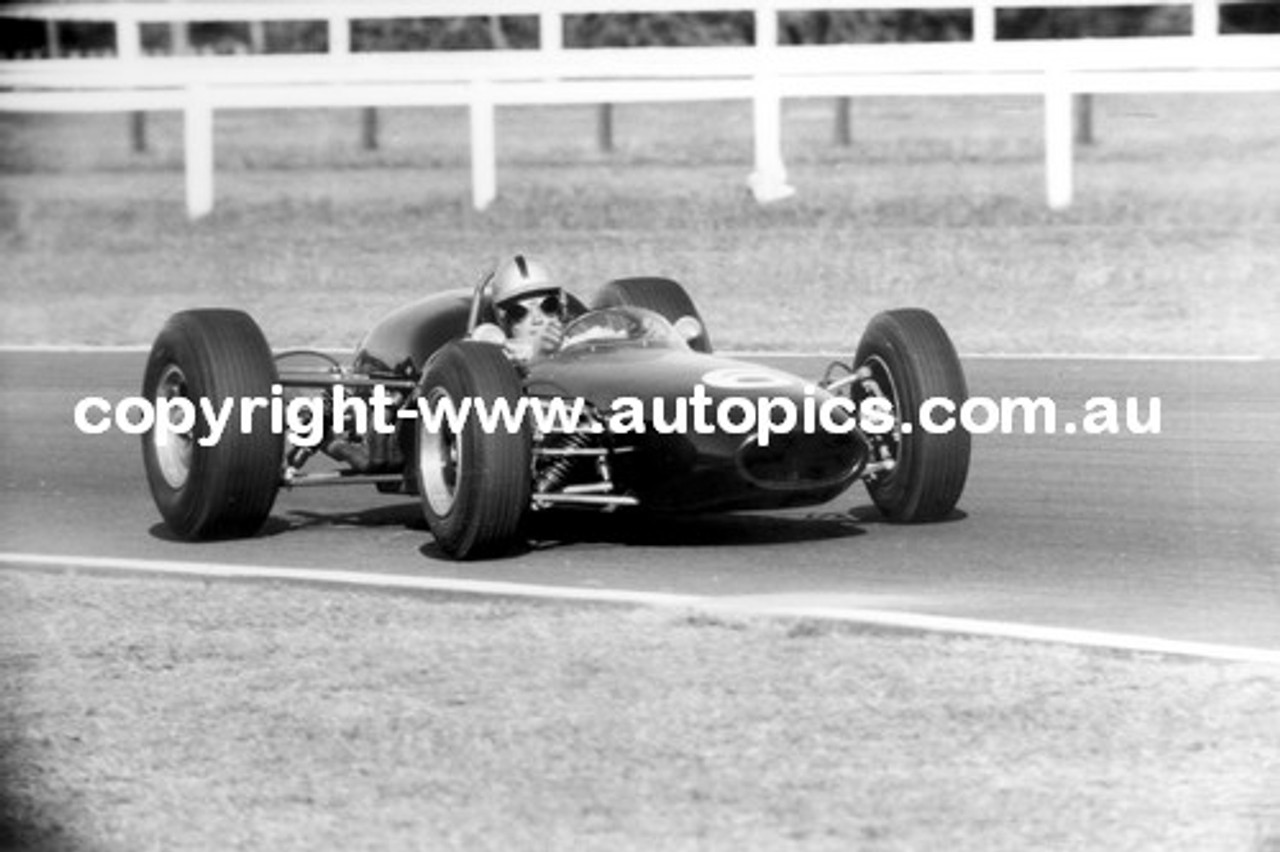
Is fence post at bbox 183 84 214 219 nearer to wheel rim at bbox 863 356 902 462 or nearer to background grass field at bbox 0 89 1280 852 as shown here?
background grass field at bbox 0 89 1280 852

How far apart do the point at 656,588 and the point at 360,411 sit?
71.3 inches

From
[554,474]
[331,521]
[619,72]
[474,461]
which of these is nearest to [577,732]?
[474,461]

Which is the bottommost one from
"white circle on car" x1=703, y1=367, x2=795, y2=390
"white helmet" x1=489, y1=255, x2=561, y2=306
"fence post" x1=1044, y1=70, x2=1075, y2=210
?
"white circle on car" x1=703, y1=367, x2=795, y2=390

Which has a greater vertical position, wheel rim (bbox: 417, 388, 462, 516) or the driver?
the driver

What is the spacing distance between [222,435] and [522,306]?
1.21 m

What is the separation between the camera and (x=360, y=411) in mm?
10039

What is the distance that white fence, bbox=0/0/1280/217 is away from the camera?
19359 millimetres

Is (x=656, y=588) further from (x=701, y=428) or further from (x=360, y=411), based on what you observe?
(x=360, y=411)

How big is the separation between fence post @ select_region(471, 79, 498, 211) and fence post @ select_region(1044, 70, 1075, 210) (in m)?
3.82

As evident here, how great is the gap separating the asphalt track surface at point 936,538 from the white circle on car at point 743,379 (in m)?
0.55

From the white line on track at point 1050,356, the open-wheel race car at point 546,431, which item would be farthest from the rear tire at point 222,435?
the white line on track at point 1050,356

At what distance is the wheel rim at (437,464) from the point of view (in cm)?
919

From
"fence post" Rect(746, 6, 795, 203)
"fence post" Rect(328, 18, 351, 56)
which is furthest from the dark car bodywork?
"fence post" Rect(328, 18, 351, 56)

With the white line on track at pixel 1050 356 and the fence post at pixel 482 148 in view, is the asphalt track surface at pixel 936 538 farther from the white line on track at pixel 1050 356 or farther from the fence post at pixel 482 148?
the fence post at pixel 482 148
